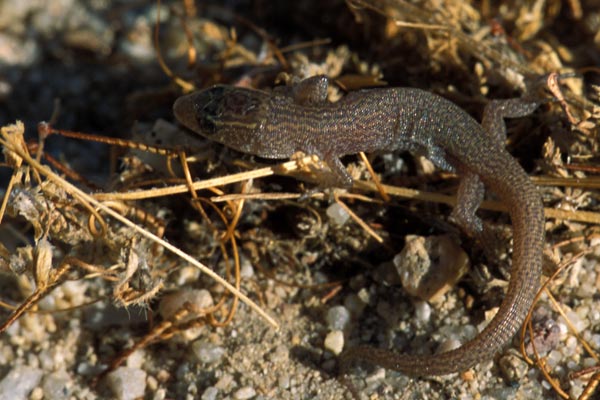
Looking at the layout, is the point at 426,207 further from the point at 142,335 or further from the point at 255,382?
the point at 142,335

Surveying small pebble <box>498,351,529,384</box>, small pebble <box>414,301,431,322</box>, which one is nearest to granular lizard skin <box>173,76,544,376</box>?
small pebble <box>414,301,431,322</box>

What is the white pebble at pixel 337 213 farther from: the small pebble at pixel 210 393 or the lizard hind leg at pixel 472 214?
the small pebble at pixel 210 393

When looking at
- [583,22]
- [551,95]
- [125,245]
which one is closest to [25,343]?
[125,245]

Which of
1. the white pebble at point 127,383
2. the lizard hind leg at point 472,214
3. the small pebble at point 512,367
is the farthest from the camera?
the lizard hind leg at point 472,214

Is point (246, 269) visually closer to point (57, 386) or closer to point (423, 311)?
point (423, 311)

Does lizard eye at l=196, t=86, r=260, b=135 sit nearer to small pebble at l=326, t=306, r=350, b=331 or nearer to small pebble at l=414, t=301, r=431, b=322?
small pebble at l=326, t=306, r=350, b=331

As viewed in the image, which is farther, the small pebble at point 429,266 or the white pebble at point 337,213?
the white pebble at point 337,213

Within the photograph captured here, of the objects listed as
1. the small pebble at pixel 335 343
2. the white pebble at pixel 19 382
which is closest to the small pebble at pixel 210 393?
the small pebble at pixel 335 343
